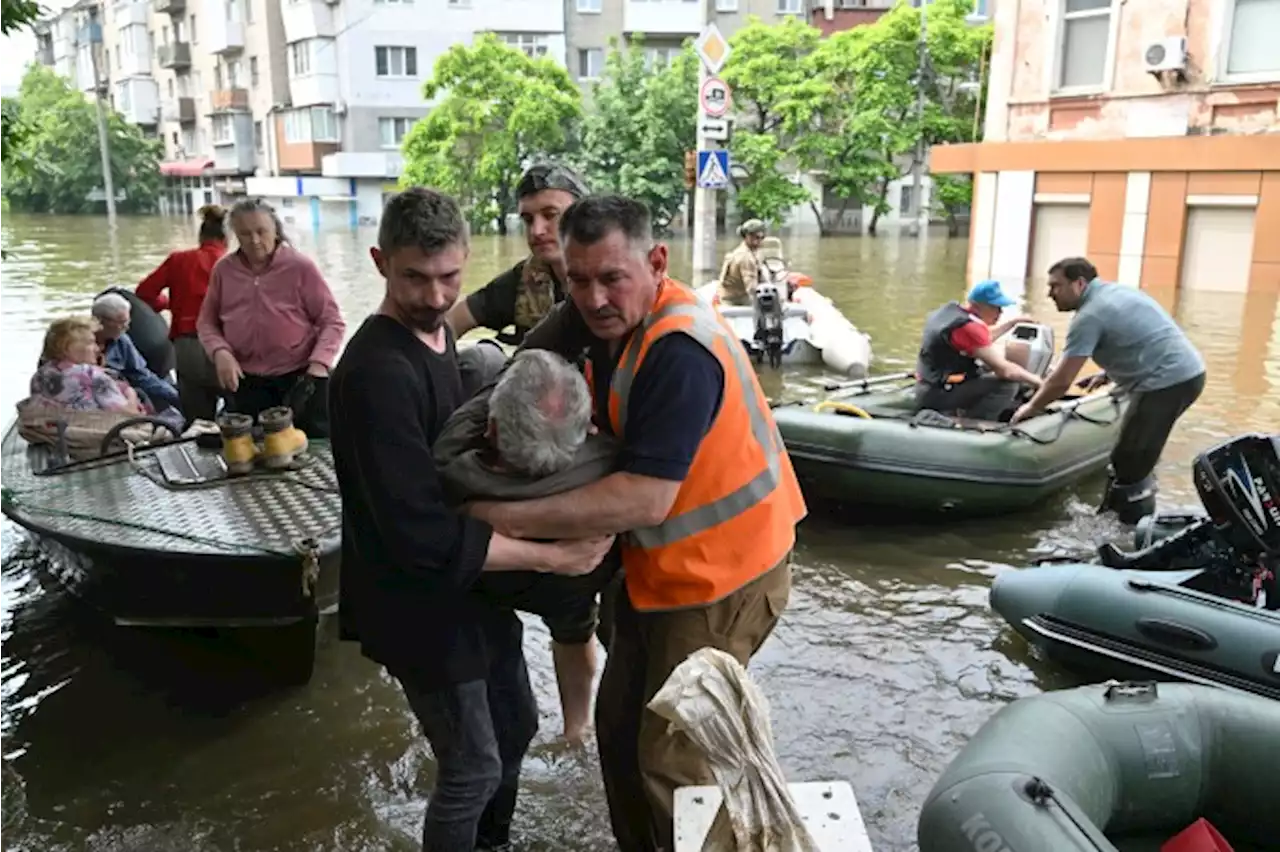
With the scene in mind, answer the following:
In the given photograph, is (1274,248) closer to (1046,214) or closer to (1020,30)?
(1046,214)

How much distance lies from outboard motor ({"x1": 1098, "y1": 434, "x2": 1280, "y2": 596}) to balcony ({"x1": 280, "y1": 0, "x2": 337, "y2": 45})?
39.6m

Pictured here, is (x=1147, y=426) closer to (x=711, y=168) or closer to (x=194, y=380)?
(x=194, y=380)

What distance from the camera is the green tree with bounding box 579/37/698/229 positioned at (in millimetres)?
29703

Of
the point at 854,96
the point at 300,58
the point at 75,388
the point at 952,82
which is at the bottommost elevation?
the point at 75,388

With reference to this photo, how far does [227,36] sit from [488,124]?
2058 centimetres

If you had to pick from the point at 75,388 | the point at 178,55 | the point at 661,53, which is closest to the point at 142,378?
the point at 75,388

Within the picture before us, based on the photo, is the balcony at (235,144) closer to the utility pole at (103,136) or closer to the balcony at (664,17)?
the utility pole at (103,136)

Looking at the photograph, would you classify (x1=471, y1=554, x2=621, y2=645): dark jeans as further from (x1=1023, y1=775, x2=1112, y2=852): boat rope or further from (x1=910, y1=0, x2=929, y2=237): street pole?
(x1=910, y1=0, x2=929, y2=237): street pole

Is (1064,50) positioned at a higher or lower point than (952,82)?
lower

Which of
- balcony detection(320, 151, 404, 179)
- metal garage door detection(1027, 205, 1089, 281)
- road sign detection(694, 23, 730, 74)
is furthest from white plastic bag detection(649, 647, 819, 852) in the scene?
balcony detection(320, 151, 404, 179)

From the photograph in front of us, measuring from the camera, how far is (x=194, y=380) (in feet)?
20.2

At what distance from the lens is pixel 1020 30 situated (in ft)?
57.3

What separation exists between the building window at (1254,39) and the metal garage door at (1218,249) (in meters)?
1.94

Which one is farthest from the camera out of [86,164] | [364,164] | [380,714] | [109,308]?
[86,164]
